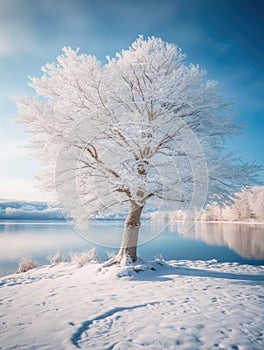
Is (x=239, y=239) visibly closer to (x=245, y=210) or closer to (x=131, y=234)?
(x=131, y=234)

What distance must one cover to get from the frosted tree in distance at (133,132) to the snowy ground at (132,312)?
273 centimetres

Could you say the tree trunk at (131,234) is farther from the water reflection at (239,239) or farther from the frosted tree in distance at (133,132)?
the water reflection at (239,239)

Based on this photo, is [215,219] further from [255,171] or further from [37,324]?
[37,324]

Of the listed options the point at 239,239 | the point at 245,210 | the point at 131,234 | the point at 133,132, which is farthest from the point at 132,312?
the point at 245,210

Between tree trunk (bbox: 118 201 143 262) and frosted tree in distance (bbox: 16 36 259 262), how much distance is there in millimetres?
61

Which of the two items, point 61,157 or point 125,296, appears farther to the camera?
point 61,157

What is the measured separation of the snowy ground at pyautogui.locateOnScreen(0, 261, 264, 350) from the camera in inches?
156

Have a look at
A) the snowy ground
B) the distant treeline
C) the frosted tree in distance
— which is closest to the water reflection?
the frosted tree in distance

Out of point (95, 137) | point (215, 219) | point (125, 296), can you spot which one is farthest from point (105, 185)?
point (215, 219)

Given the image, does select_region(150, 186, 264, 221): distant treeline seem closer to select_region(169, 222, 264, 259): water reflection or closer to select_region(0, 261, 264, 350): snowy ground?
select_region(169, 222, 264, 259): water reflection

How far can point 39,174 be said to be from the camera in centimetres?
1008

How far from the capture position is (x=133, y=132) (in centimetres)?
894

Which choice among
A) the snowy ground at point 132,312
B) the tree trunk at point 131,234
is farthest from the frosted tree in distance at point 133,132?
the snowy ground at point 132,312

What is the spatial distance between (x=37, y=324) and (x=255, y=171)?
334 inches
